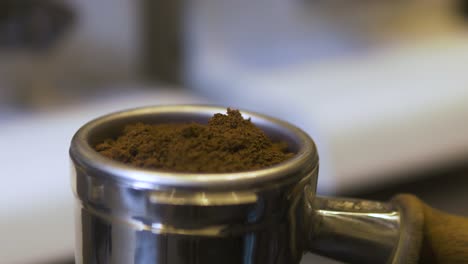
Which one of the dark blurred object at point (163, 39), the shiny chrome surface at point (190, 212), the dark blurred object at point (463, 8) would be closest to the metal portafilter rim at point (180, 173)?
the shiny chrome surface at point (190, 212)

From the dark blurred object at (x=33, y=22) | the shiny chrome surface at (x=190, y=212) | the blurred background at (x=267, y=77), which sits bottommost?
the blurred background at (x=267, y=77)

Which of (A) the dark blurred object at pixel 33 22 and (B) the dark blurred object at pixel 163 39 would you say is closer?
(A) the dark blurred object at pixel 33 22

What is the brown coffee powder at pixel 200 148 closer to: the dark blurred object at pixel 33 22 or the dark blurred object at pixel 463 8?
the dark blurred object at pixel 33 22

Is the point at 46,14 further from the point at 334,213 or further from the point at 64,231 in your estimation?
the point at 334,213

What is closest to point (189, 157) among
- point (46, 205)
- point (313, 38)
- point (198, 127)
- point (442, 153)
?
point (198, 127)

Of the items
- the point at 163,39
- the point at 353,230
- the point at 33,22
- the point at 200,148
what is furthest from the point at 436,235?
the point at 163,39

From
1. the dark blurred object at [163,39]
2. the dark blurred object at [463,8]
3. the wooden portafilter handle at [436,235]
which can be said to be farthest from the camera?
the dark blurred object at [463,8]
